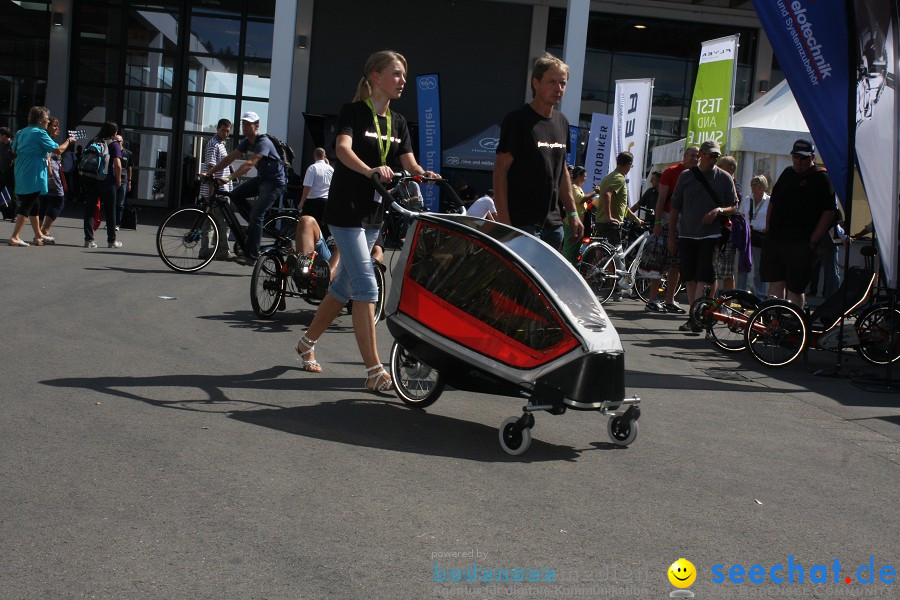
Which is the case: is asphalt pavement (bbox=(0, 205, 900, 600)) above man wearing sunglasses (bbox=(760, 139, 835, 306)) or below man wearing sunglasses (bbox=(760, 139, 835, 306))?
below

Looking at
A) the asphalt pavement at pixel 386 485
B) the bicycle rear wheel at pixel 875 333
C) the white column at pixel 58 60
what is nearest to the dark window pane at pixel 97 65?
the white column at pixel 58 60

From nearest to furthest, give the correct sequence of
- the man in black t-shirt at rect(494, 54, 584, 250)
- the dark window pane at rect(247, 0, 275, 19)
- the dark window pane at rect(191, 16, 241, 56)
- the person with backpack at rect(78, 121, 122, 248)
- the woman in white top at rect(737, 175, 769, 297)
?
the man in black t-shirt at rect(494, 54, 584, 250) → the woman in white top at rect(737, 175, 769, 297) → the person with backpack at rect(78, 121, 122, 248) → the dark window pane at rect(191, 16, 241, 56) → the dark window pane at rect(247, 0, 275, 19)

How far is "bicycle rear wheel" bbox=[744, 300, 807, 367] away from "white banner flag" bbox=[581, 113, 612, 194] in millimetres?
11396

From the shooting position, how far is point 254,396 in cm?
604

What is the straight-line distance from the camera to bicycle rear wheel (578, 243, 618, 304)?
13.7 m

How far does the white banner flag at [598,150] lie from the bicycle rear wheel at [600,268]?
6.57 metres

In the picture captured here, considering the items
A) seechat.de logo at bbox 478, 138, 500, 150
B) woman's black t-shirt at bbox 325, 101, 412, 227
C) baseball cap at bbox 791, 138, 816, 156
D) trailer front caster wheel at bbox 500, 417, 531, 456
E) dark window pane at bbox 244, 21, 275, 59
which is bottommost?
trailer front caster wheel at bbox 500, 417, 531, 456

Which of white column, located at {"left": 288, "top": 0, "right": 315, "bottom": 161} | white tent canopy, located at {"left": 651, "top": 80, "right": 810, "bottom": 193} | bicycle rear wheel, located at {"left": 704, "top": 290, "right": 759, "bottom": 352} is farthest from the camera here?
white column, located at {"left": 288, "top": 0, "right": 315, "bottom": 161}

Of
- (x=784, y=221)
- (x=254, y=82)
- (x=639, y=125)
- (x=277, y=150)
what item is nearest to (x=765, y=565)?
(x=784, y=221)

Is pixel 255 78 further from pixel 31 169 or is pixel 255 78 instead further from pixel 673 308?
pixel 673 308

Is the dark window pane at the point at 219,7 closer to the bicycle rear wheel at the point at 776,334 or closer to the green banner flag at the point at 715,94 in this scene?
Result: the green banner flag at the point at 715,94

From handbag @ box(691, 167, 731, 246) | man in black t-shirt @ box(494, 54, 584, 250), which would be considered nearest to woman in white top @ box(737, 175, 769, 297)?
handbag @ box(691, 167, 731, 246)

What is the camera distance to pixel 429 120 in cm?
2408

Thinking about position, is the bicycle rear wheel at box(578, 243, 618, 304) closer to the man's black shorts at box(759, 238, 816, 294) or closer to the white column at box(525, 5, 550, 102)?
the man's black shorts at box(759, 238, 816, 294)
